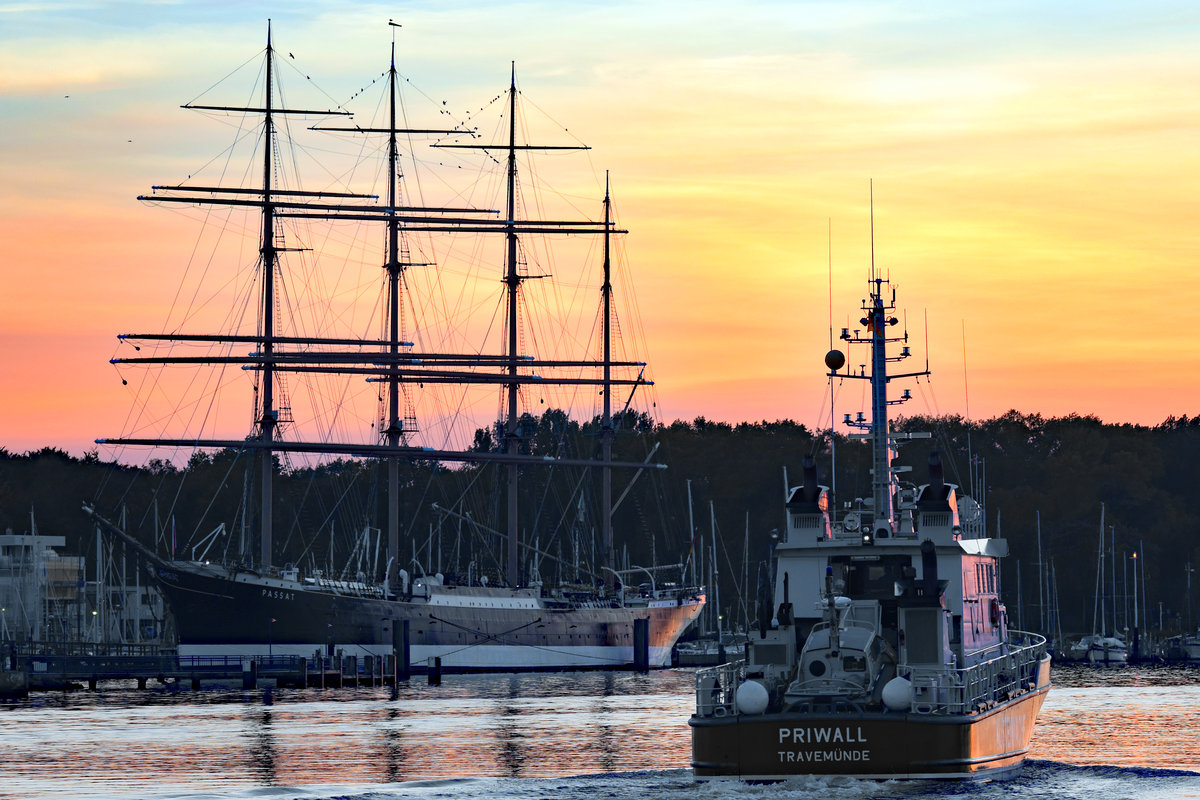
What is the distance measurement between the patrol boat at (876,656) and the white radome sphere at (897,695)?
0.09ft

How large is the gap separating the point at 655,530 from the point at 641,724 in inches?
3984

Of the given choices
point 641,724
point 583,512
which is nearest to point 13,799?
point 641,724

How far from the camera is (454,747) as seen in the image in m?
58.4

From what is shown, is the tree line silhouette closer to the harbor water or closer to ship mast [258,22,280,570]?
ship mast [258,22,280,570]

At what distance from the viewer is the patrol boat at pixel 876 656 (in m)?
36.1

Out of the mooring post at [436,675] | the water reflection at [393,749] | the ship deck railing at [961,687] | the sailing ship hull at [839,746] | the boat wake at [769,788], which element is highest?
the ship deck railing at [961,687]

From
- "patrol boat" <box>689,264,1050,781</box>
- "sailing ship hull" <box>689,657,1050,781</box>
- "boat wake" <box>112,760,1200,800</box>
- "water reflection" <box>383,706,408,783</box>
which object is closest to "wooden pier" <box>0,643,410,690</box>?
"water reflection" <box>383,706,408,783</box>

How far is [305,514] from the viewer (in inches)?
7087

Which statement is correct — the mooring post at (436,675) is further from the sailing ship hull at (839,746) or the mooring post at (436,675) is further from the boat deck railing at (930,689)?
the sailing ship hull at (839,746)

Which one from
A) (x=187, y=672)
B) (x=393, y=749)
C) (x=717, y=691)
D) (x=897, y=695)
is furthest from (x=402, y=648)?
(x=897, y=695)

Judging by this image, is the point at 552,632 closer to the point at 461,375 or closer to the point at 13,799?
the point at 461,375

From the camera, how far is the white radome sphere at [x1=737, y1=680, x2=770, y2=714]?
120ft

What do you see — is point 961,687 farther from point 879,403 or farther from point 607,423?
point 607,423

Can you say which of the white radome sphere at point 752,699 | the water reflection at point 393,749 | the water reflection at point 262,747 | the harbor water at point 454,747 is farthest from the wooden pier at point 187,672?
the white radome sphere at point 752,699
